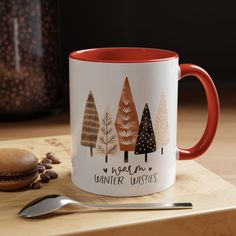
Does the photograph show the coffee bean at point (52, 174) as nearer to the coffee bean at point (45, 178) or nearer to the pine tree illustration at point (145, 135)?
the coffee bean at point (45, 178)

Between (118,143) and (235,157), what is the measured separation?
0.83 feet

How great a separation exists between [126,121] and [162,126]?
4 cm

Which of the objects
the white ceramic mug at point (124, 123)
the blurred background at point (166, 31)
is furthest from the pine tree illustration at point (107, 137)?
the blurred background at point (166, 31)

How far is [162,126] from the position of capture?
1.83ft

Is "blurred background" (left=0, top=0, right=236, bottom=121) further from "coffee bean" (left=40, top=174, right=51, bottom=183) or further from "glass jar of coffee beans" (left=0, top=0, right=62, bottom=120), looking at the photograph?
"coffee bean" (left=40, top=174, right=51, bottom=183)

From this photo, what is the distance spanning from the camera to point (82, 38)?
1.10 meters

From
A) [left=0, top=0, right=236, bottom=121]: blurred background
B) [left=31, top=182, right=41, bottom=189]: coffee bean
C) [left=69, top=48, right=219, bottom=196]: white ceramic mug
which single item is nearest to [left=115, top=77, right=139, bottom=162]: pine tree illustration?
[left=69, top=48, right=219, bottom=196]: white ceramic mug

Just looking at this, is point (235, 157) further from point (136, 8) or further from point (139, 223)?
point (136, 8)

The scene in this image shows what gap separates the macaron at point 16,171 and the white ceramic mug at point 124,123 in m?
0.05

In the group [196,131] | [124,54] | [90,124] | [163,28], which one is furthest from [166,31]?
[90,124]

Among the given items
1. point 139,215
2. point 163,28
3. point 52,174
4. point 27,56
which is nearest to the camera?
point 139,215

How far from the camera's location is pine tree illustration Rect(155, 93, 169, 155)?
0.55m

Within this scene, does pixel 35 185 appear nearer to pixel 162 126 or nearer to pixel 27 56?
pixel 162 126

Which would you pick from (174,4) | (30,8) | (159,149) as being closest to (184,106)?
(174,4)
